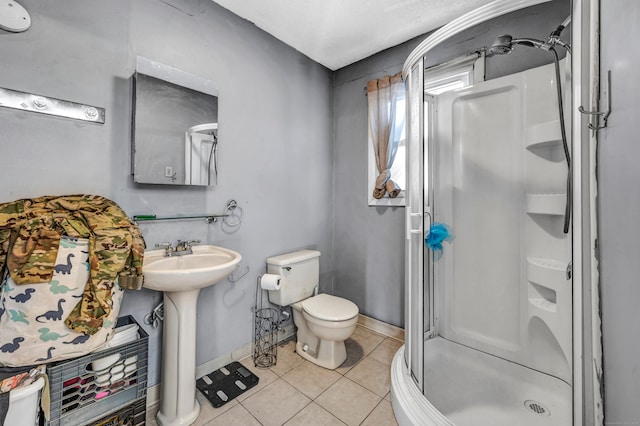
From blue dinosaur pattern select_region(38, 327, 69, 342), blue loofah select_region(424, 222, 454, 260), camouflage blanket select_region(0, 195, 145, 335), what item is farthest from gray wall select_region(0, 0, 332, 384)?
blue loofah select_region(424, 222, 454, 260)

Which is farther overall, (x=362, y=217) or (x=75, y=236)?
(x=362, y=217)

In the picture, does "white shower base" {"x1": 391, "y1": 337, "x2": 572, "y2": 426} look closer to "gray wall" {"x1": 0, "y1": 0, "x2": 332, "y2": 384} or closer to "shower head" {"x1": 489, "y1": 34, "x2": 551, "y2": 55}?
"gray wall" {"x1": 0, "y1": 0, "x2": 332, "y2": 384}

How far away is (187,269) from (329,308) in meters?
1.04

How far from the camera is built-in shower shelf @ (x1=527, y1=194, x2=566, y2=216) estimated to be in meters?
1.44

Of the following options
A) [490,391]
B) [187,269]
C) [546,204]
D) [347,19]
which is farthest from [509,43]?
[187,269]

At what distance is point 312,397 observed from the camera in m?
1.62

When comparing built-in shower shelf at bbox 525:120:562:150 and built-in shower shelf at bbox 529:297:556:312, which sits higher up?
built-in shower shelf at bbox 525:120:562:150

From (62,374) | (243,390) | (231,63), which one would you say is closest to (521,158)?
(231,63)

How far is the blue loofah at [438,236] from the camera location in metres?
1.92

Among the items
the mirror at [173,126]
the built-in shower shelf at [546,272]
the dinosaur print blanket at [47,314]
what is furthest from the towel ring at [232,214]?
the built-in shower shelf at [546,272]

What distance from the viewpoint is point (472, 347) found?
187cm

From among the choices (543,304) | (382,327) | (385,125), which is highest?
(385,125)

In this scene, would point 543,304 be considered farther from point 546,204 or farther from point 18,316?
point 18,316

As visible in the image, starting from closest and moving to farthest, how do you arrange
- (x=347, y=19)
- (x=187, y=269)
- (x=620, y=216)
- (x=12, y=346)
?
(x=620, y=216) < (x=12, y=346) < (x=187, y=269) < (x=347, y=19)
